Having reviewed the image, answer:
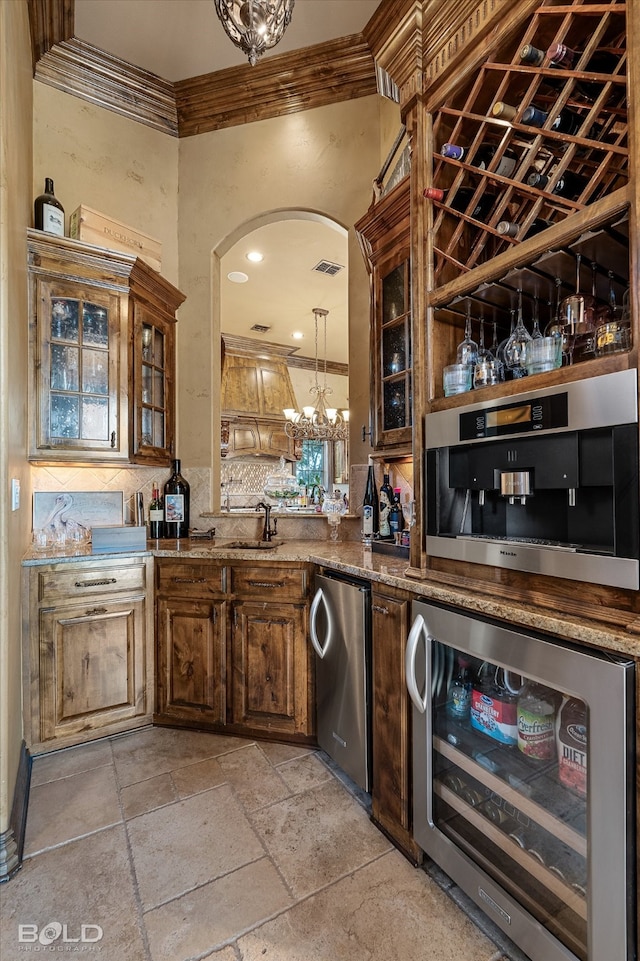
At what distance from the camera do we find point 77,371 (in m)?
2.64

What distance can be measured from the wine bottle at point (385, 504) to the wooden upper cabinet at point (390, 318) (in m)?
0.36

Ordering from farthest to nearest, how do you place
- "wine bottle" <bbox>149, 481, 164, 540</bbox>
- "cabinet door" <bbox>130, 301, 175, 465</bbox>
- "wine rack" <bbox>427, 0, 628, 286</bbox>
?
"wine bottle" <bbox>149, 481, 164, 540</bbox>, "cabinet door" <bbox>130, 301, 175, 465</bbox>, "wine rack" <bbox>427, 0, 628, 286</bbox>

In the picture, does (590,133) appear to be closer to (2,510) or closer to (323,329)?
(2,510)

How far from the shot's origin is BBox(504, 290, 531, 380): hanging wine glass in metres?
1.45

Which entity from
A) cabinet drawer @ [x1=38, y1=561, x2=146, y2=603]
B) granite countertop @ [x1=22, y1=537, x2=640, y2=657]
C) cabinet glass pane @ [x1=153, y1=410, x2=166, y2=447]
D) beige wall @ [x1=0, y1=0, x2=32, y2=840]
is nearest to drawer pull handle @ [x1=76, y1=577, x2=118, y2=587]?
cabinet drawer @ [x1=38, y1=561, x2=146, y2=603]

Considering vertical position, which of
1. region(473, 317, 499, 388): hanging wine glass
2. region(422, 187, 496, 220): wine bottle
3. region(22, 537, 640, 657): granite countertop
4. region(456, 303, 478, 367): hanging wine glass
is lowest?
region(22, 537, 640, 657): granite countertop

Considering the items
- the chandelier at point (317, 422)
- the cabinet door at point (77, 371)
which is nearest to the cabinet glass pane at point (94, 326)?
the cabinet door at point (77, 371)

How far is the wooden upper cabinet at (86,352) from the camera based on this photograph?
8.26ft

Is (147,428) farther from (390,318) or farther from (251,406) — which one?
(251,406)

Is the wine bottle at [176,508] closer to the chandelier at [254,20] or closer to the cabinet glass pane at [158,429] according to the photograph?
the cabinet glass pane at [158,429]

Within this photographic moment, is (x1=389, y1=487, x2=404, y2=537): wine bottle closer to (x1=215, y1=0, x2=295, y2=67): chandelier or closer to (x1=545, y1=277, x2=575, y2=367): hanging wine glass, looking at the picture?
(x1=545, y1=277, x2=575, y2=367): hanging wine glass

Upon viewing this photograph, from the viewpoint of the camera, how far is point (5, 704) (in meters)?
1.66

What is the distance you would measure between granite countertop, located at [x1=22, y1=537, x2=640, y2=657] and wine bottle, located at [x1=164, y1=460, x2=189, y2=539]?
0.24 metres

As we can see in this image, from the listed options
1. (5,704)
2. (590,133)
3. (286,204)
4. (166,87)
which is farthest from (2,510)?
(166,87)
